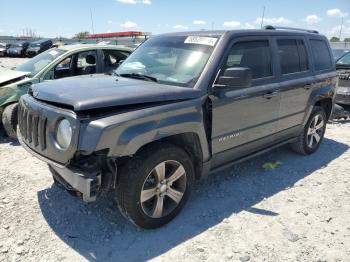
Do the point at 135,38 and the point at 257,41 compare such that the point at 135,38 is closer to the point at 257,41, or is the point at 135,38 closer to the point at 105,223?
the point at 257,41

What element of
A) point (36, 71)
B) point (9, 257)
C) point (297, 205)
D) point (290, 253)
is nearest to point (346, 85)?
point (297, 205)

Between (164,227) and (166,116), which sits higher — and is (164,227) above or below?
below

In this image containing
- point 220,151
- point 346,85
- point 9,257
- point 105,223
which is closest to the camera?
point 9,257

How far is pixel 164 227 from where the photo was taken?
11.3 ft

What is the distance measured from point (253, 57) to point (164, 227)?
225 cm

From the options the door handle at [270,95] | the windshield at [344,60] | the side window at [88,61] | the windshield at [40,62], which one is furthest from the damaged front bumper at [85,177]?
the windshield at [344,60]

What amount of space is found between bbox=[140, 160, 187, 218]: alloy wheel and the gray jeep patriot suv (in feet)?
0.04

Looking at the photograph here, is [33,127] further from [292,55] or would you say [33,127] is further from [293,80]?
[292,55]

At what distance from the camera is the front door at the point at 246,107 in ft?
12.2

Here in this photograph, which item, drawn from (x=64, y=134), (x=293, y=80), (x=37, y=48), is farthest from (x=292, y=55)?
(x=37, y=48)

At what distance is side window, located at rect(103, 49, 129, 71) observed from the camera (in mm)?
7238

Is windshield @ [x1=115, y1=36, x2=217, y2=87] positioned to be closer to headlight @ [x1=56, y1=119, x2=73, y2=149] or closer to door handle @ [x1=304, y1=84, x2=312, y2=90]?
headlight @ [x1=56, y1=119, x2=73, y2=149]

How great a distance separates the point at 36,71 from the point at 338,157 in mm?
5693

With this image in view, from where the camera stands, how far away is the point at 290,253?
312 cm
